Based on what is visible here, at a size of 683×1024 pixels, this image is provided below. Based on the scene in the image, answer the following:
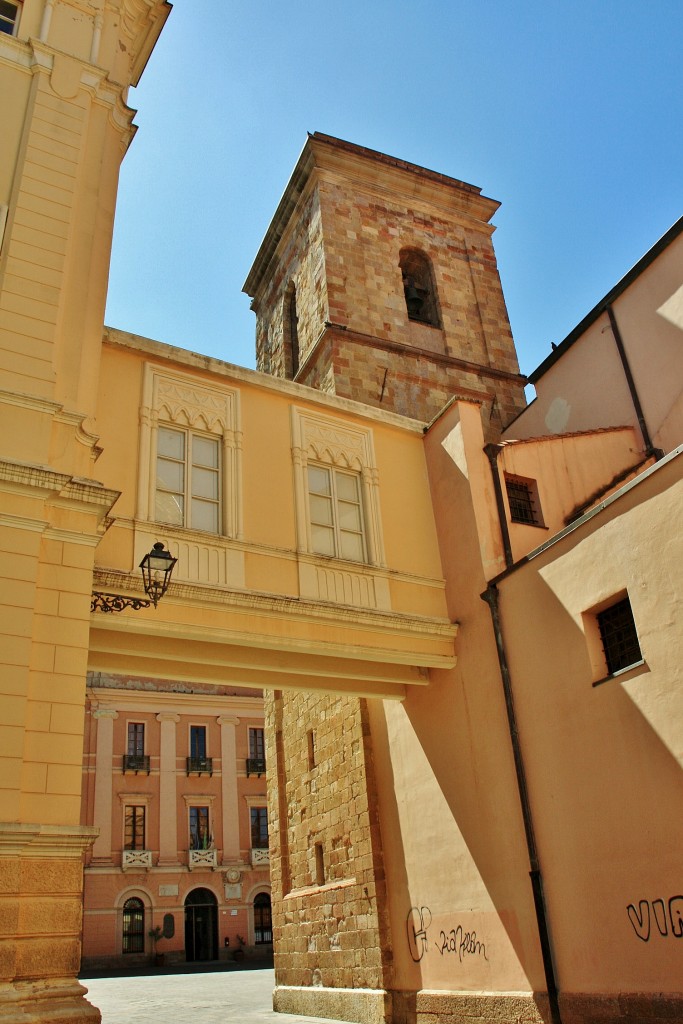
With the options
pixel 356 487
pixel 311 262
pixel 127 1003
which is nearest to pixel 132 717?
pixel 127 1003

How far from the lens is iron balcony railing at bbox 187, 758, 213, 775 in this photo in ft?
115

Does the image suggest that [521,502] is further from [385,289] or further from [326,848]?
[385,289]

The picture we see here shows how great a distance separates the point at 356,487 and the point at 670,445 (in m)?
5.30

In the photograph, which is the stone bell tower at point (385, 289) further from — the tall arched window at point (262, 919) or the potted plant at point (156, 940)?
the tall arched window at point (262, 919)

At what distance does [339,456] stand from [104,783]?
2603cm

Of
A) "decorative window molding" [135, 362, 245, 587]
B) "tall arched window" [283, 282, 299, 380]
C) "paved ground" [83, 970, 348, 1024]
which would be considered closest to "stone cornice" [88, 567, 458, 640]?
"decorative window molding" [135, 362, 245, 587]

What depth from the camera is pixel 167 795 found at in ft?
112

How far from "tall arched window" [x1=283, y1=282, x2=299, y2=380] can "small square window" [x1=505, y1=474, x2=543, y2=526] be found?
10046 mm

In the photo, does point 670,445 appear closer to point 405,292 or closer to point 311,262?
point 405,292

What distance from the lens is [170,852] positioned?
3303cm

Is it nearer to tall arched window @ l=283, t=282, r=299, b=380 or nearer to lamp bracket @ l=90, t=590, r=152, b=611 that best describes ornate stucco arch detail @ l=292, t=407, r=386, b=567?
lamp bracket @ l=90, t=590, r=152, b=611

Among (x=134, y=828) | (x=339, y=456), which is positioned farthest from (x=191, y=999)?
(x=134, y=828)

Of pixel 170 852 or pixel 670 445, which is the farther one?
pixel 170 852

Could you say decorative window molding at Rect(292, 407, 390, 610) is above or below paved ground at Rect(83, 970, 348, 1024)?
above
